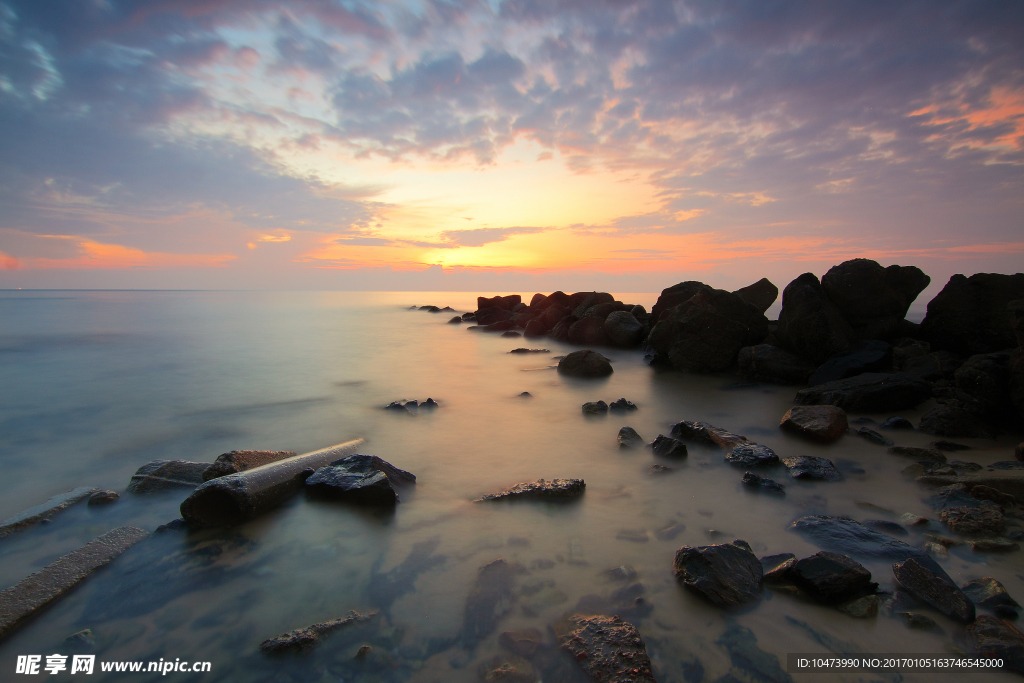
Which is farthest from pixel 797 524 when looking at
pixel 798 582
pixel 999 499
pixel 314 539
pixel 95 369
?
pixel 95 369

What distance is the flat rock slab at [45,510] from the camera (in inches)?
156

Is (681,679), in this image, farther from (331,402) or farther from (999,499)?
(331,402)

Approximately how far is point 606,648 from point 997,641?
2.19 metres

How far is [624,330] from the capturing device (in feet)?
55.5

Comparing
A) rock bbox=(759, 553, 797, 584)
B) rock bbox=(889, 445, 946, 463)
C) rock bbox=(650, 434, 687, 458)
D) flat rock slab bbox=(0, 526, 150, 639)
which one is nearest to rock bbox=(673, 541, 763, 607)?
rock bbox=(759, 553, 797, 584)

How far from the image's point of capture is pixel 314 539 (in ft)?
12.6

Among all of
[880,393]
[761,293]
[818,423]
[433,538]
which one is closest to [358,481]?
[433,538]

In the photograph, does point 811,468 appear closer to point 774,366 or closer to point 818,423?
point 818,423

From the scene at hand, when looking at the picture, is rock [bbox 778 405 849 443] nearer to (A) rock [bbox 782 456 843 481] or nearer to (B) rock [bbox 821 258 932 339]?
(A) rock [bbox 782 456 843 481]

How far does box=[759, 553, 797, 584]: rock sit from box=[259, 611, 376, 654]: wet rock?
9.21 feet

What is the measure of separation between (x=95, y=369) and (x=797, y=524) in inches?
691

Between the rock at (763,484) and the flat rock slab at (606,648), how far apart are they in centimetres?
270

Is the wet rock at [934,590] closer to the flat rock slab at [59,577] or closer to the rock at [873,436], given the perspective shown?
the rock at [873,436]

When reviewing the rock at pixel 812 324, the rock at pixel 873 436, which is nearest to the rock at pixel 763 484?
the rock at pixel 873 436
